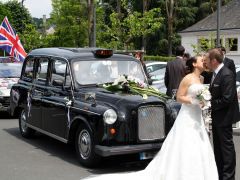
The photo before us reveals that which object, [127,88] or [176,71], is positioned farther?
[176,71]

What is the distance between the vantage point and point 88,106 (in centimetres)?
820

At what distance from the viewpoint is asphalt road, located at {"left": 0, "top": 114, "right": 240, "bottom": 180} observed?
7828mm

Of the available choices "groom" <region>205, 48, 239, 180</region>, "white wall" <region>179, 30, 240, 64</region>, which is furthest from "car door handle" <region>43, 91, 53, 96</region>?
"white wall" <region>179, 30, 240, 64</region>

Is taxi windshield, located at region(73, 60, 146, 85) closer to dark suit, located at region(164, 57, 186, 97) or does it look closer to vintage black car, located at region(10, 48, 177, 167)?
vintage black car, located at region(10, 48, 177, 167)

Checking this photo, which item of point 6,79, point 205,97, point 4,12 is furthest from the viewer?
point 4,12

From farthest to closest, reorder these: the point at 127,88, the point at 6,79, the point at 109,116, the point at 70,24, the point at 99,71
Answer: the point at 70,24 < the point at 6,79 < the point at 99,71 < the point at 127,88 < the point at 109,116

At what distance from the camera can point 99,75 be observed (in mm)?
9258

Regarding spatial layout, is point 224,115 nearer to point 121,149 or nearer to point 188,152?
point 188,152

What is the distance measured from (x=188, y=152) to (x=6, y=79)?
923 centimetres

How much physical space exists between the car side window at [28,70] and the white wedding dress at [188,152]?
4.89 meters

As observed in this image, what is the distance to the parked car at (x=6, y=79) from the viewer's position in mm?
14242

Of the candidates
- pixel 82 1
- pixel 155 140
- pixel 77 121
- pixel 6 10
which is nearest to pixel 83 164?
pixel 77 121

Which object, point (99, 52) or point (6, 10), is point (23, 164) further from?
point (6, 10)

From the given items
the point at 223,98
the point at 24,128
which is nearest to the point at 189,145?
the point at 223,98
